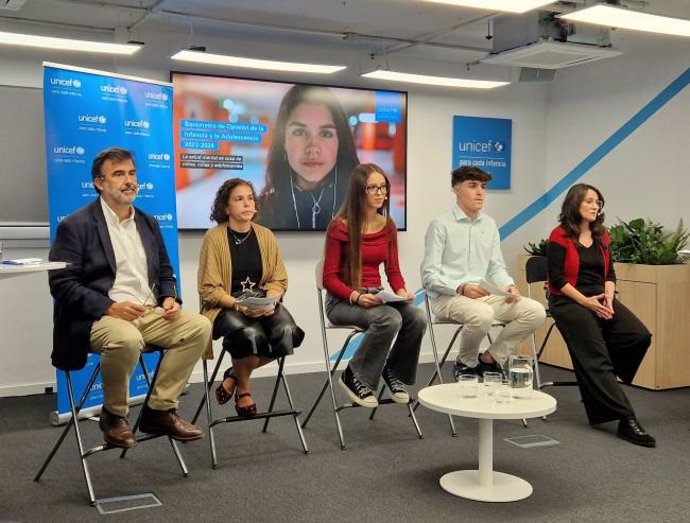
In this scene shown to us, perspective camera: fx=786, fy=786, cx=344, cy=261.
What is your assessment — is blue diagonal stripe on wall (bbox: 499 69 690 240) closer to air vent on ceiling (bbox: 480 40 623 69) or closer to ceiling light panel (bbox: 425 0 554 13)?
air vent on ceiling (bbox: 480 40 623 69)

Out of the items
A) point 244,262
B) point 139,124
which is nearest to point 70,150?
point 139,124

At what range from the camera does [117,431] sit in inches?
139

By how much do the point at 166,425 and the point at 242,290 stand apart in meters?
0.87

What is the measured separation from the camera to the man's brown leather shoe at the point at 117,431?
3512 millimetres

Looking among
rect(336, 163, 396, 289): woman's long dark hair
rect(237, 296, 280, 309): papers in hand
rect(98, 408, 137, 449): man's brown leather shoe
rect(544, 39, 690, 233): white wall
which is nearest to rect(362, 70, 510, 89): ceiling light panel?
rect(544, 39, 690, 233): white wall

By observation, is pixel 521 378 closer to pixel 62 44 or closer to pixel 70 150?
pixel 70 150

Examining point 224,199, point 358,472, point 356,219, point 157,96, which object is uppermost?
point 157,96

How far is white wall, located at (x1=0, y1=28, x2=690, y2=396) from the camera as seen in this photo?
5.58m

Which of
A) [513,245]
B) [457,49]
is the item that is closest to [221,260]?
[457,49]

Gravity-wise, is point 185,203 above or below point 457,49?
below

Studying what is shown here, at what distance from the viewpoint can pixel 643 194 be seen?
21.6ft

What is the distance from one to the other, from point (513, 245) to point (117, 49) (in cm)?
398

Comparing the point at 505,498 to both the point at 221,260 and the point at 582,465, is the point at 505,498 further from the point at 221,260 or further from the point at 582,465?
the point at 221,260

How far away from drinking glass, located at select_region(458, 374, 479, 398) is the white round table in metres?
0.03
